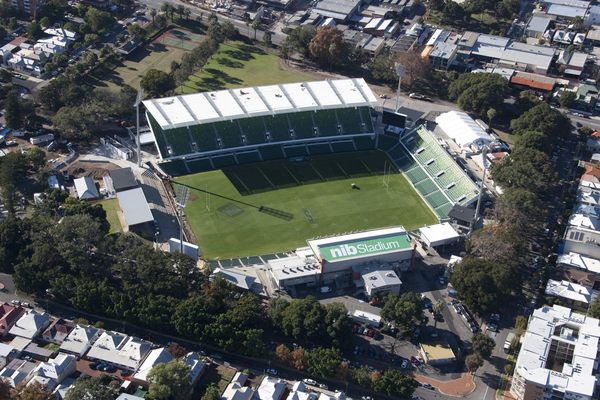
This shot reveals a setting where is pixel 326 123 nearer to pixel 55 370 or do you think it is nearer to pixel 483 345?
pixel 483 345

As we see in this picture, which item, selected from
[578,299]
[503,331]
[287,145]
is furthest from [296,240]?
[578,299]

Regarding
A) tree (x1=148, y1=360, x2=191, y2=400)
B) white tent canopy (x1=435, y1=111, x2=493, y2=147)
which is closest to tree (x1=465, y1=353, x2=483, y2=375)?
tree (x1=148, y1=360, x2=191, y2=400)

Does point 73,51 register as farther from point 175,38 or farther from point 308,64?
point 308,64

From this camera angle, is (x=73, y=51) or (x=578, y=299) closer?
(x=578, y=299)

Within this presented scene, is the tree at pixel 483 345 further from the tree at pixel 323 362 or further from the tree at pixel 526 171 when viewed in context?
the tree at pixel 526 171

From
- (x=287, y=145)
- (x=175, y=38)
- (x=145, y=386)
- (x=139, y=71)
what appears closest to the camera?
(x=145, y=386)

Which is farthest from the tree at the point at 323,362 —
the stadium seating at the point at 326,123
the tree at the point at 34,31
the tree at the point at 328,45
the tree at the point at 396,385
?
the tree at the point at 34,31

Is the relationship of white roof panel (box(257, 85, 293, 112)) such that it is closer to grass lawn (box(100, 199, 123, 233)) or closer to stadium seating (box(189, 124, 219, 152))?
stadium seating (box(189, 124, 219, 152))
